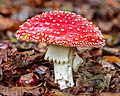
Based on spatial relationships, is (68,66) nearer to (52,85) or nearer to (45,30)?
(52,85)

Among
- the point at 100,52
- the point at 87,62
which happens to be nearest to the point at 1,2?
the point at 100,52

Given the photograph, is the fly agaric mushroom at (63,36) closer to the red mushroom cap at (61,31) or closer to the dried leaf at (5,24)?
the red mushroom cap at (61,31)

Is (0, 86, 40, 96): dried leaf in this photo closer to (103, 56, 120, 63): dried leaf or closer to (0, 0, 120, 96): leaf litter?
(0, 0, 120, 96): leaf litter

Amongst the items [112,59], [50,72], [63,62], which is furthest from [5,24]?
[63,62]

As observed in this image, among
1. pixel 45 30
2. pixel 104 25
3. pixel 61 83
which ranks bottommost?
pixel 104 25

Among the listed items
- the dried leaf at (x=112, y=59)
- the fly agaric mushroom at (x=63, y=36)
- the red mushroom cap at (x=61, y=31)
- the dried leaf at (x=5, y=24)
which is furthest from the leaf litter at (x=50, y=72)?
the dried leaf at (x=5, y=24)

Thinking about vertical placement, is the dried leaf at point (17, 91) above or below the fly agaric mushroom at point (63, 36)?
below

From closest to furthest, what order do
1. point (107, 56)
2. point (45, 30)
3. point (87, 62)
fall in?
point (45, 30), point (87, 62), point (107, 56)

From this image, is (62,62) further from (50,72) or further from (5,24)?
(5,24)
